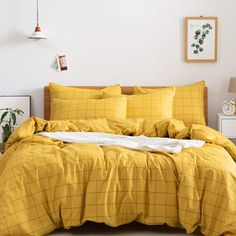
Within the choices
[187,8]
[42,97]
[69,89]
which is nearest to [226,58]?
[187,8]

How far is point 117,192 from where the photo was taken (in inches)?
115

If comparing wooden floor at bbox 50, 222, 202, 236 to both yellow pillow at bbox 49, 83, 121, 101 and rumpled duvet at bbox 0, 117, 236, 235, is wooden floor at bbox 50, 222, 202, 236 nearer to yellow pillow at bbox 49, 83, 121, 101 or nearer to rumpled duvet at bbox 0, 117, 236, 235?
rumpled duvet at bbox 0, 117, 236, 235

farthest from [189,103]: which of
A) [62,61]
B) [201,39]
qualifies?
[62,61]

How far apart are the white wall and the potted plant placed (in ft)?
0.81

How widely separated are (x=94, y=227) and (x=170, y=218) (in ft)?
1.70

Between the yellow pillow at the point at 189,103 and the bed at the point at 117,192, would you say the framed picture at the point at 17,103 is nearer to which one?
the yellow pillow at the point at 189,103

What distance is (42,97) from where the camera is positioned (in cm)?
525

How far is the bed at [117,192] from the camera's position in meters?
2.85

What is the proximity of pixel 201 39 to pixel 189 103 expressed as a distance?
767mm

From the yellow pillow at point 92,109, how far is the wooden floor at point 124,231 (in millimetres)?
1543

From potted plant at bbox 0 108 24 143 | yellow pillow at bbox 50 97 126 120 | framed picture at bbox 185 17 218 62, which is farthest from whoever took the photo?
framed picture at bbox 185 17 218 62

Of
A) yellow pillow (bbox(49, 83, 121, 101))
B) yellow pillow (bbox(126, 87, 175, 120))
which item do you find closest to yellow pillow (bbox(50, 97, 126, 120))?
yellow pillow (bbox(126, 87, 175, 120))

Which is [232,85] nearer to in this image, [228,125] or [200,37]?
[228,125]

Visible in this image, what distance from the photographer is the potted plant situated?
4918 millimetres
